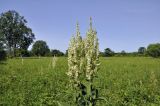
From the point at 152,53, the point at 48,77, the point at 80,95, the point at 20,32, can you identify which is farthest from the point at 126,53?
the point at 80,95

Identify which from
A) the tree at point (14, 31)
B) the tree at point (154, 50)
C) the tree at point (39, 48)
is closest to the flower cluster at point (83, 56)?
the tree at point (154, 50)

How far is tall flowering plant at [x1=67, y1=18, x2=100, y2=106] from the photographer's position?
6.59 m

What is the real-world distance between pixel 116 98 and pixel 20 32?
114 meters

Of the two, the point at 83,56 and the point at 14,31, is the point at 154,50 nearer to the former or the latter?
the point at 14,31

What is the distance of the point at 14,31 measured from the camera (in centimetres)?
12388

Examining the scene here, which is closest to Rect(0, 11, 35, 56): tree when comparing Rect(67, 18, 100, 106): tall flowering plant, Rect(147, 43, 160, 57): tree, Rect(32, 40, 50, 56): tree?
Rect(32, 40, 50, 56): tree

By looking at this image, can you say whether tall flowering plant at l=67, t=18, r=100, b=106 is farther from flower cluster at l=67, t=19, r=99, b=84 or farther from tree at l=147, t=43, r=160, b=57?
A: tree at l=147, t=43, r=160, b=57

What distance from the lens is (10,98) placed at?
463 inches

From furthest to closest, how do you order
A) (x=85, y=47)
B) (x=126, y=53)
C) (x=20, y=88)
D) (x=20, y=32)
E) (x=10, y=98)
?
(x=20, y=32) → (x=126, y=53) → (x=20, y=88) → (x=10, y=98) → (x=85, y=47)

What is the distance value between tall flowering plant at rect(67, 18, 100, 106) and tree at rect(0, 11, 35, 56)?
384 feet

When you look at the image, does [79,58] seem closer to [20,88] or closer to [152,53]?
[20,88]

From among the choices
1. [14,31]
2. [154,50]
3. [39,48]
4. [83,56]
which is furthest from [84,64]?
[39,48]

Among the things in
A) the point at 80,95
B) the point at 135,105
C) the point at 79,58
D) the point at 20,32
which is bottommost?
the point at 135,105

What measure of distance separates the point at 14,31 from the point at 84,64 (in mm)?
119541
